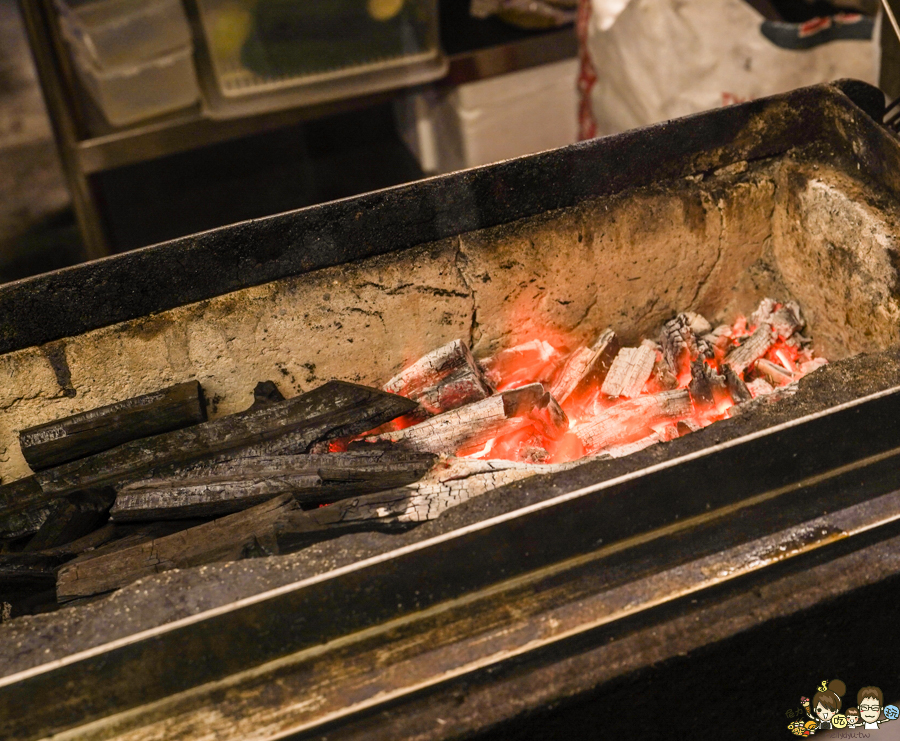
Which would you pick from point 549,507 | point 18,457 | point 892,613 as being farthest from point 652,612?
point 18,457

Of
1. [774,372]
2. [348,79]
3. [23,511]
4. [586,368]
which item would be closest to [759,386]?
[774,372]

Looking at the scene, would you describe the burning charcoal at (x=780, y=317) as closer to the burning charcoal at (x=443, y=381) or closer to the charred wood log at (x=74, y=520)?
the burning charcoal at (x=443, y=381)

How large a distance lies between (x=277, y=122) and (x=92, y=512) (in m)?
3.07

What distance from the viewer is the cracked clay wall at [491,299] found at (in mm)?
2639

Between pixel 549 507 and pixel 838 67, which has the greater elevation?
pixel 838 67

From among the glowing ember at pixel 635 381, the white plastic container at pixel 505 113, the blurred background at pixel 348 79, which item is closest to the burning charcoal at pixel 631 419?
the glowing ember at pixel 635 381

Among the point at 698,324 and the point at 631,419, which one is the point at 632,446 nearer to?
the point at 631,419

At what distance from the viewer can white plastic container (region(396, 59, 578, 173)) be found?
16.5ft

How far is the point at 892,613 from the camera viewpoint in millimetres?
2094

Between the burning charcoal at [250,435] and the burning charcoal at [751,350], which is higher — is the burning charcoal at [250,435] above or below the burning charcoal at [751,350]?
above

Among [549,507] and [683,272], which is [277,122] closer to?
[683,272]

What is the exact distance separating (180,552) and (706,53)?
10.9 feet

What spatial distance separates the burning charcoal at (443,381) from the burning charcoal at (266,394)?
1.25 ft

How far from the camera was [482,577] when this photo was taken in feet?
6.34
